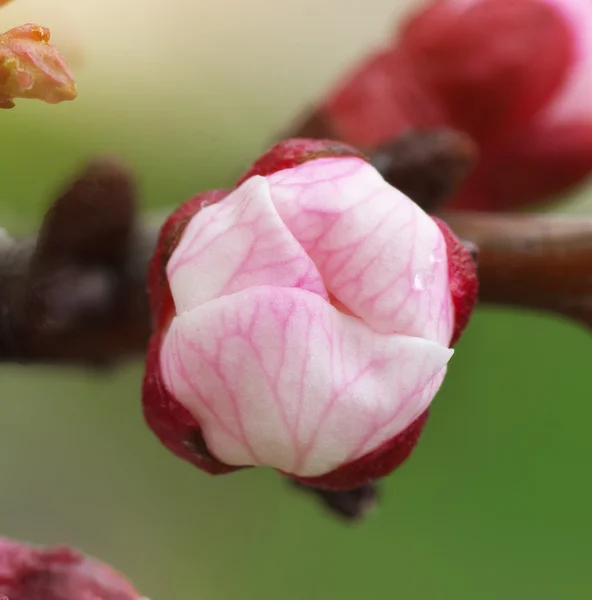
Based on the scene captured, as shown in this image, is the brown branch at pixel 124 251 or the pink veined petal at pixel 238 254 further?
the brown branch at pixel 124 251

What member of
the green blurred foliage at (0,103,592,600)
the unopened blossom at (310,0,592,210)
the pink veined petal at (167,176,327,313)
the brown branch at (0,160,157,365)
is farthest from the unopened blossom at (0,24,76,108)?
the green blurred foliage at (0,103,592,600)

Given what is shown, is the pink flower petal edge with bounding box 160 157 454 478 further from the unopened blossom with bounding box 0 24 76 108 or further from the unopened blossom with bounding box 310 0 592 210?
the unopened blossom with bounding box 310 0 592 210

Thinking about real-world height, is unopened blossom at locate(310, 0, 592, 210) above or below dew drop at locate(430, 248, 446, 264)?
below

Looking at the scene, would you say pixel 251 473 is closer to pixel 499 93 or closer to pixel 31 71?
pixel 499 93

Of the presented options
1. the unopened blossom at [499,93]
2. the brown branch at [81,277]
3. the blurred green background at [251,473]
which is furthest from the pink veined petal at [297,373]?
the blurred green background at [251,473]

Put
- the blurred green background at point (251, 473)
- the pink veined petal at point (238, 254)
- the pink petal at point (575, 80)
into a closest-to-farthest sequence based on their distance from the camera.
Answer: the pink veined petal at point (238, 254) < the pink petal at point (575, 80) < the blurred green background at point (251, 473)

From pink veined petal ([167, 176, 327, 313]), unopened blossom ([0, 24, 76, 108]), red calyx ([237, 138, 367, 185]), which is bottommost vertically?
pink veined petal ([167, 176, 327, 313])

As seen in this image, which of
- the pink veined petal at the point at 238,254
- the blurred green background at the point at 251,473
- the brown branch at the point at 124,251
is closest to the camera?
the pink veined petal at the point at 238,254

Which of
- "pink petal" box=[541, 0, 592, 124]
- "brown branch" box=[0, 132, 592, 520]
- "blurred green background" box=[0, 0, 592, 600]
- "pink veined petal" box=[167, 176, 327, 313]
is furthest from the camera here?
"blurred green background" box=[0, 0, 592, 600]

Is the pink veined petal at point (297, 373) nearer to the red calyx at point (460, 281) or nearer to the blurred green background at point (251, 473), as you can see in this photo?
the red calyx at point (460, 281)
